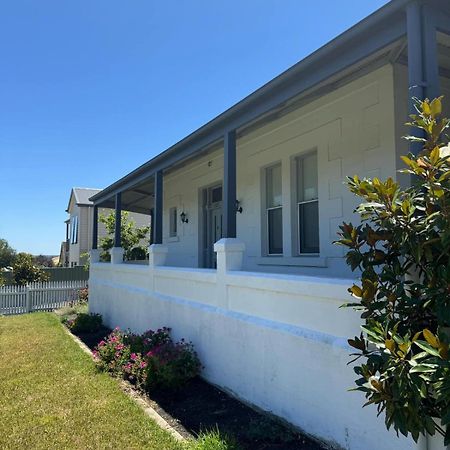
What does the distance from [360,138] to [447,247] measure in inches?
160

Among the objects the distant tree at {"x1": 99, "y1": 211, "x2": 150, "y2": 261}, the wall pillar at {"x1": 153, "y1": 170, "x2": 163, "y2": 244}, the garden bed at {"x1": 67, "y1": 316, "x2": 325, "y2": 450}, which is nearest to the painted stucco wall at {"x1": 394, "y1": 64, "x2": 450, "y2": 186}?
the garden bed at {"x1": 67, "y1": 316, "x2": 325, "y2": 450}

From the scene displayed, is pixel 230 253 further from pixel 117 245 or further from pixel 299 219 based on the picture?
pixel 117 245

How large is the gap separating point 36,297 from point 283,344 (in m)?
16.0

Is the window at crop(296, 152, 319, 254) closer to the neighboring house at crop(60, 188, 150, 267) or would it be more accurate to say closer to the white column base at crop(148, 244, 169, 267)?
the white column base at crop(148, 244, 169, 267)

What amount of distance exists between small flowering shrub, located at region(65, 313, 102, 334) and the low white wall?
203 inches

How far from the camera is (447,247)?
2.42 metres

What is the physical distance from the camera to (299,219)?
7.56m

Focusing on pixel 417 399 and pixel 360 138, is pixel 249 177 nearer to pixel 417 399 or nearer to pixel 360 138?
pixel 360 138

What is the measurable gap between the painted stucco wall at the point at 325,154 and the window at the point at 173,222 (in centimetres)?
375

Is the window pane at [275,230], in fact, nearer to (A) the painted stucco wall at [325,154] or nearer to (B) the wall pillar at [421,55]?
(A) the painted stucco wall at [325,154]

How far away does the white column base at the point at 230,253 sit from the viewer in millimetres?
5961

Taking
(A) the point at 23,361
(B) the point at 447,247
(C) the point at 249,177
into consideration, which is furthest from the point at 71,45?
(B) the point at 447,247

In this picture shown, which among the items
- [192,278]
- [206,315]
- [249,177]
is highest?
[249,177]

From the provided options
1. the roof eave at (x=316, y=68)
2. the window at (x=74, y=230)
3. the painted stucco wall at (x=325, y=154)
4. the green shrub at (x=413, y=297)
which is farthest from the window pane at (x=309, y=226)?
the window at (x=74, y=230)
